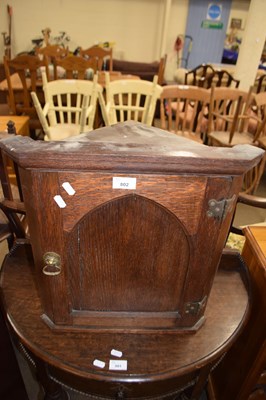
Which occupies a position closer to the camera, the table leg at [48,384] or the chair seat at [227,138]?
the table leg at [48,384]

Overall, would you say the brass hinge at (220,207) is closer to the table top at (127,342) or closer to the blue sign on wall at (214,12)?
the table top at (127,342)

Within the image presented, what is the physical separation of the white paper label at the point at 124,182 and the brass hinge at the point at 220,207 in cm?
16

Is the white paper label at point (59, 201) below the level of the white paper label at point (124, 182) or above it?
below

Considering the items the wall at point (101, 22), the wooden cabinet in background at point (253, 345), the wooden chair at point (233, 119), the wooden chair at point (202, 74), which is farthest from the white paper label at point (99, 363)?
the wall at point (101, 22)

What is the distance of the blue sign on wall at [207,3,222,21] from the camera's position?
6168mm

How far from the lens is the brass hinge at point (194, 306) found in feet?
2.54

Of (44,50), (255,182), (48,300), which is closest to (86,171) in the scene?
(48,300)

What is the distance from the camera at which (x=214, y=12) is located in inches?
245

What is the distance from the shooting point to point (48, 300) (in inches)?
30.4

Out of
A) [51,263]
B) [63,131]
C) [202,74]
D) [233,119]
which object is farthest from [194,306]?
[202,74]

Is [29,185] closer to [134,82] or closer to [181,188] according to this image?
[181,188]

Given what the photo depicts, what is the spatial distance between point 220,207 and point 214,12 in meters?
6.96

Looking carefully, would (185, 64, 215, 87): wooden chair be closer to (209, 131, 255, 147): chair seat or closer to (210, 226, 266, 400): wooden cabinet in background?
(209, 131, 255, 147): chair seat

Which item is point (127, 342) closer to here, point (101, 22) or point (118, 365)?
point (118, 365)
